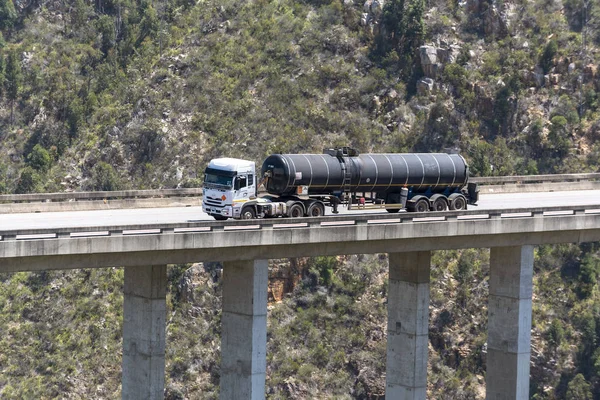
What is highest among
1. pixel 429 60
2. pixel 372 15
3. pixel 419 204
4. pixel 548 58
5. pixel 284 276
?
pixel 372 15

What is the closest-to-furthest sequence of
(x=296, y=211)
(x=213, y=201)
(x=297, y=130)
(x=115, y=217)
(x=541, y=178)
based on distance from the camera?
(x=213, y=201) < (x=115, y=217) < (x=296, y=211) < (x=541, y=178) < (x=297, y=130)

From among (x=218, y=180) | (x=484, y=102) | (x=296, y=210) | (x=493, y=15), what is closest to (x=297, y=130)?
(x=484, y=102)

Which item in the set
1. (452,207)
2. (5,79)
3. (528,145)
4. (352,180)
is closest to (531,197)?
(452,207)

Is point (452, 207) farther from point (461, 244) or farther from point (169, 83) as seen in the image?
point (169, 83)

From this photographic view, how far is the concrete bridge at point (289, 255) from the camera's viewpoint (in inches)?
2090

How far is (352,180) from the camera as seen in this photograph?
211 ft

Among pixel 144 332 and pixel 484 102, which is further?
pixel 484 102

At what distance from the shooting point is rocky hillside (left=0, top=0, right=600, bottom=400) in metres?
98.6

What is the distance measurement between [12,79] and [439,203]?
6377 centimetres

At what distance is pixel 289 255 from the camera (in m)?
59.1

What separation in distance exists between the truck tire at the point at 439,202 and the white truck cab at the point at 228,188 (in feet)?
36.3

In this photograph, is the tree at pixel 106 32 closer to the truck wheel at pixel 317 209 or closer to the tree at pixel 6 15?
the tree at pixel 6 15

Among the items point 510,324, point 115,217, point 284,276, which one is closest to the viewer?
point 115,217

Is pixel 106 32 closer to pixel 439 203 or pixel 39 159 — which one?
pixel 39 159
